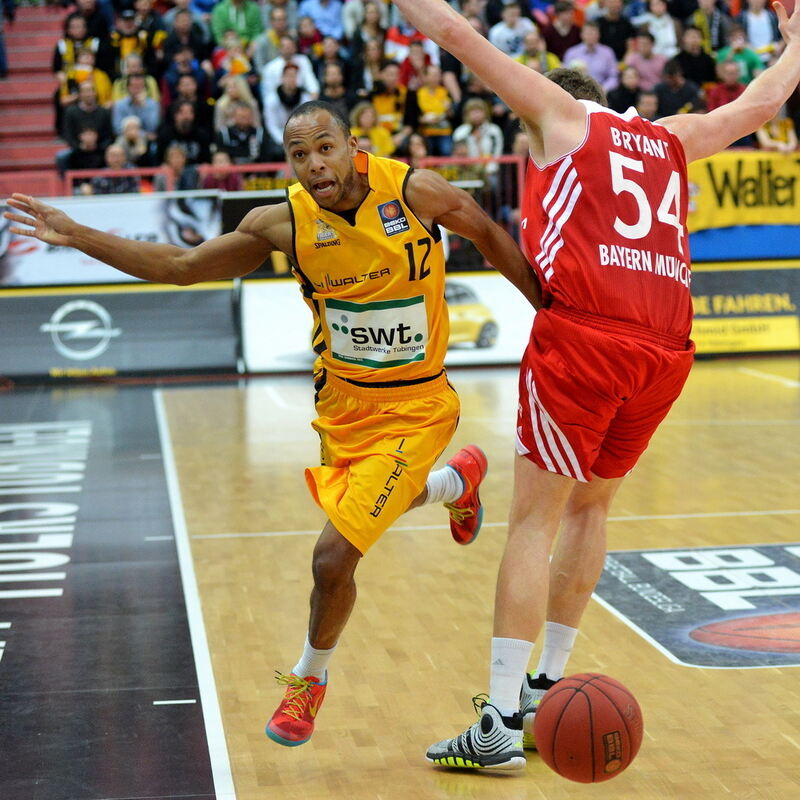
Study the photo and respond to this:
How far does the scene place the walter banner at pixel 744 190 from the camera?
15.9 m

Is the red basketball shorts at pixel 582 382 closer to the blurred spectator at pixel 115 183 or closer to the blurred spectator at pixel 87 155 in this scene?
the blurred spectator at pixel 115 183

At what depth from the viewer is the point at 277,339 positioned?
1523 centimetres

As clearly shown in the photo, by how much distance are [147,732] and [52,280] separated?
10794mm

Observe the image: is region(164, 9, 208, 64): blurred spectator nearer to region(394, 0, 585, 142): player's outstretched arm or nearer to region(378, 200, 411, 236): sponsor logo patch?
region(378, 200, 411, 236): sponsor logo patch

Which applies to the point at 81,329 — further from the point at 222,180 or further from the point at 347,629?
the point at 347,629

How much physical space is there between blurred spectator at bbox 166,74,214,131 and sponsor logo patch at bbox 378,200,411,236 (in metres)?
13.0

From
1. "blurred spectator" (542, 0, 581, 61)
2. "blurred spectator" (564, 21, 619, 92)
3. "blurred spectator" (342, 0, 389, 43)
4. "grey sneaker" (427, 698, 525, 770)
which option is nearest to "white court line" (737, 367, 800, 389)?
"blurred spectator" (564, 21, 619, 92)

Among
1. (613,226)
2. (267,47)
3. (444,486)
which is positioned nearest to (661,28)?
(267,47)

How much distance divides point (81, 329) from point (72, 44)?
5.40 meters

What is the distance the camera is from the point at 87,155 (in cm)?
1628

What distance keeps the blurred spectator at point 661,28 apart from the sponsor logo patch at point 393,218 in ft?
51.3

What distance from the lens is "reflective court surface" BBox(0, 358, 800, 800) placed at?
448 cm

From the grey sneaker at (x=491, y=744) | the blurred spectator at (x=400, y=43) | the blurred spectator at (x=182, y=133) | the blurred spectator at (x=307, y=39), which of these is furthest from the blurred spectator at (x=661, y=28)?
the grey sneaker at (x=491, y=744)

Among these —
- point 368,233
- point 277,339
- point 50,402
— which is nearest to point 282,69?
point 277,339
